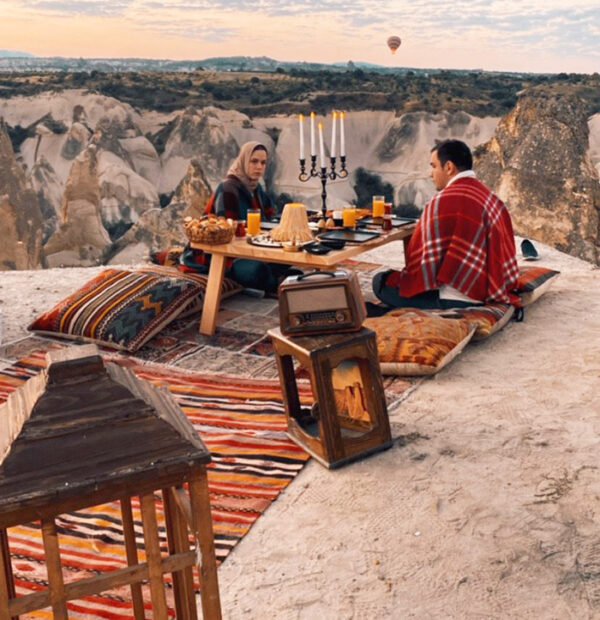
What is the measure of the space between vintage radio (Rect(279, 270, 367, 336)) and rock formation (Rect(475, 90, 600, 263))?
14.2m

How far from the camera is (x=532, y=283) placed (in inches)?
226

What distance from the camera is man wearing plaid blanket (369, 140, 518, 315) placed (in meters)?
5.08

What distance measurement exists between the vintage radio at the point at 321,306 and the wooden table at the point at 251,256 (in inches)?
51.9

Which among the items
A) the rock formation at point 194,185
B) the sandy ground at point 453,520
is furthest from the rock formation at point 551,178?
the sandy ground at point 453,520

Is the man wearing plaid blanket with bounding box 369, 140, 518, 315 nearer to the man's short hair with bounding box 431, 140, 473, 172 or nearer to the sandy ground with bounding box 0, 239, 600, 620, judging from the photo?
the man's short hair with bounding box 431, 140, 473, 172

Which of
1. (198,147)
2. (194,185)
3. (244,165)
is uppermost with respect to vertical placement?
(244,165)

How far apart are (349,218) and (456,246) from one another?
2.66ft

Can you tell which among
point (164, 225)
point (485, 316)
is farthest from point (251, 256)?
point (164, 225)

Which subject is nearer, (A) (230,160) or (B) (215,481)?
(B) (215,481)

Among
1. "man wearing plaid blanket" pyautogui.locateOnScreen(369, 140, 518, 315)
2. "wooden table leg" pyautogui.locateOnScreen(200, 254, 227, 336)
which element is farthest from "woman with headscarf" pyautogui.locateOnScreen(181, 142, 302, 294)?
"man wearing plaid blanket" pyautogui.locateOnScreen(369, 140, 518, 315)

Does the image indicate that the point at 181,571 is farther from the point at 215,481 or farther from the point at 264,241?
the point at 264,241

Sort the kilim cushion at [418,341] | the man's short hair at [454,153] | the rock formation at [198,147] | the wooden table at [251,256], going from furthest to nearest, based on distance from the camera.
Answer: the rock formation at [198,147]
the man's short hair at [454,153]
the wooden table at [251,256]
the kilim cushion at [418,341]

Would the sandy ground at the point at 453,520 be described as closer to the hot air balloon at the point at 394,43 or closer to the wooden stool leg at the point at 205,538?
the wooden stool leg at the point at 205,538

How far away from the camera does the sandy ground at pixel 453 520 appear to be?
2494 millimetres
